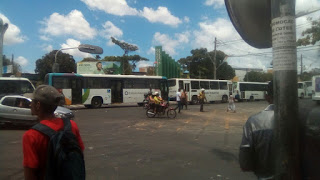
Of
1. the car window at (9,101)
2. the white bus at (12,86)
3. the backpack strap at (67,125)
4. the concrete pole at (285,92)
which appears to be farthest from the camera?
the white bus at (12,86)

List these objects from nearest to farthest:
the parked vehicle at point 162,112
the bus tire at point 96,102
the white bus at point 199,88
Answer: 1. the parked vehicle at point 162,112
2. the bus tire at point 96,102
3. the white bus at point 199,88

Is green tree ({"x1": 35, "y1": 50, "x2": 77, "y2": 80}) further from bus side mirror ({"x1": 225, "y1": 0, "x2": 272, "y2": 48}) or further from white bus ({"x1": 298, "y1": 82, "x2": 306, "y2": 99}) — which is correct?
white bus ({"x1": 298, "y1": 82, "x2": 306, "y2": 99})

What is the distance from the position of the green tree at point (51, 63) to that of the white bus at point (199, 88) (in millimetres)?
24333

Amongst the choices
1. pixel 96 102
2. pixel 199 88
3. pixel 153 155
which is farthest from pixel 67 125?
pixel 199 88

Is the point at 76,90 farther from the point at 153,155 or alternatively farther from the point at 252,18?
the point at 252,18

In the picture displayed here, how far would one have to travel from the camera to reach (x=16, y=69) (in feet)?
166

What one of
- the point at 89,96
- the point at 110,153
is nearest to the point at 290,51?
the point at 110,153

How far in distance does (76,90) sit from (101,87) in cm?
216

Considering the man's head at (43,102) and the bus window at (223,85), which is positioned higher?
the bus window at (223,85)

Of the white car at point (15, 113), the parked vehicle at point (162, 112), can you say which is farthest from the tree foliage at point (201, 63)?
the white car at point (15, 113)

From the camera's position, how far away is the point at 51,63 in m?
46.3

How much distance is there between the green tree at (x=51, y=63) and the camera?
152ft

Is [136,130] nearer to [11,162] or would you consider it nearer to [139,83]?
[11,162]

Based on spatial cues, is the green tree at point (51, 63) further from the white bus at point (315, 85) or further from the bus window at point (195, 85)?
the white bus at point (315, 85)
